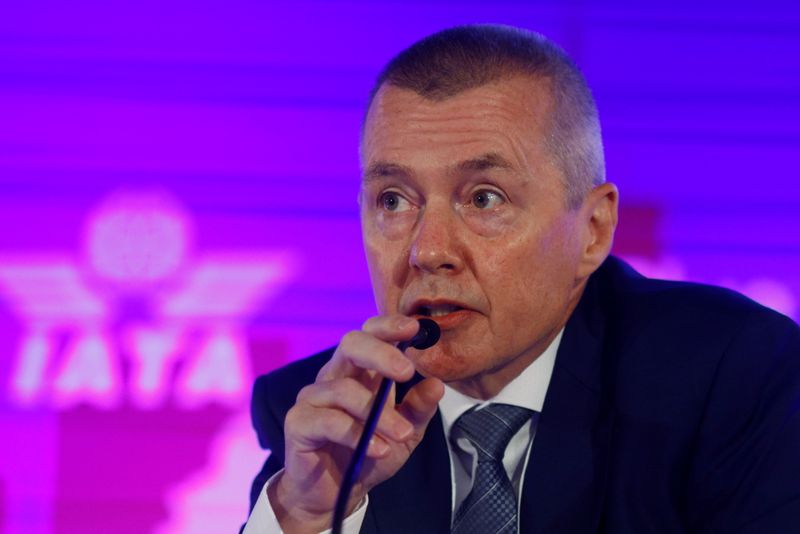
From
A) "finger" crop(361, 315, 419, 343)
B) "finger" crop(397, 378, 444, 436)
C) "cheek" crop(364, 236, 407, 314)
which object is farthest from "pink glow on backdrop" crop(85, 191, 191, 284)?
"finger" crop(361, 315, 419, 343)

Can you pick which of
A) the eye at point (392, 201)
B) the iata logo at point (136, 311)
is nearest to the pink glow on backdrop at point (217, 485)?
the iata logo at point (136, 311)

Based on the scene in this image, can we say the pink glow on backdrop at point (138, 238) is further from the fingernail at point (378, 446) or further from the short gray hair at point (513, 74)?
the fingernail at point (378, 446)

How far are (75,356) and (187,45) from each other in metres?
1.08

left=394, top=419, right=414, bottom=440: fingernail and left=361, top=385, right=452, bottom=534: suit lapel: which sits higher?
left=394, top=419, right=414, bottom=440: fingernail

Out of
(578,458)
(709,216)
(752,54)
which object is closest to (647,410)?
(578,458)

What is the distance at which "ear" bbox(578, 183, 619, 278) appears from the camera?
6.70 feet

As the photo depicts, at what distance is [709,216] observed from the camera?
3203 mm

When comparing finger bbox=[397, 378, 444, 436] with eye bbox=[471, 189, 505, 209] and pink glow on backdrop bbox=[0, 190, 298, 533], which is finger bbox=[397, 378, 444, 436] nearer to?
eye bbox=[471, 189, 505, 209]

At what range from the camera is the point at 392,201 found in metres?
1.91

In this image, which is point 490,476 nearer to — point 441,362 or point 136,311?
point 441,362

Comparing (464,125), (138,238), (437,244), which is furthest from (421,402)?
(138,238)

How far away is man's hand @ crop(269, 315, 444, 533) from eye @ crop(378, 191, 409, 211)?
40 centimetres

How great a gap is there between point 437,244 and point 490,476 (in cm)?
50

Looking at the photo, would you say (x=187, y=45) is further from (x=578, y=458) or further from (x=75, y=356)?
(x=578, y=458)
